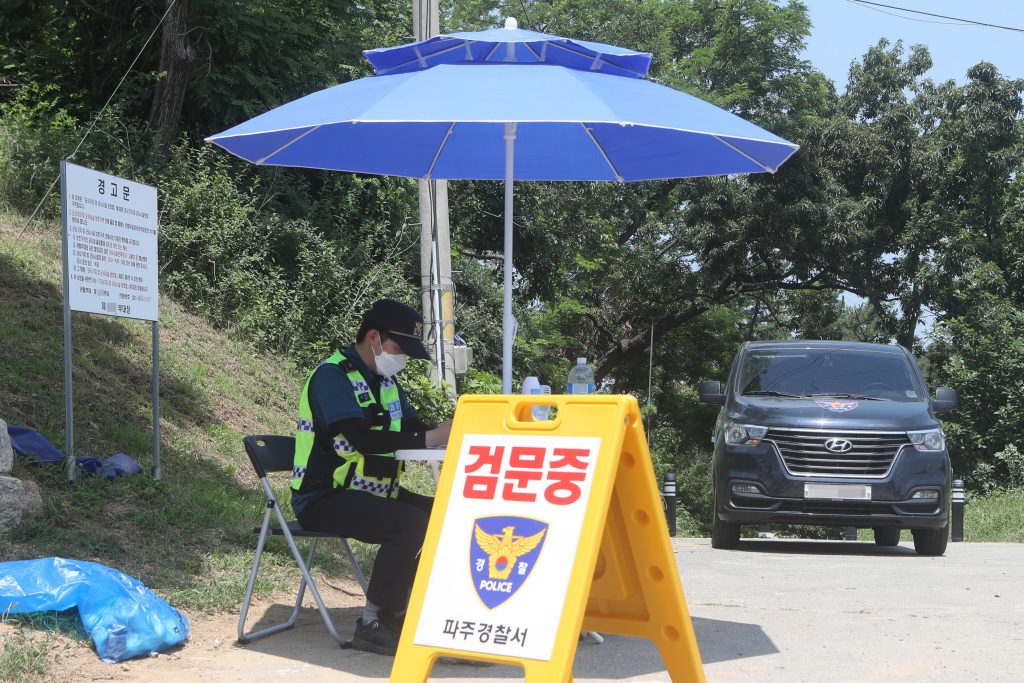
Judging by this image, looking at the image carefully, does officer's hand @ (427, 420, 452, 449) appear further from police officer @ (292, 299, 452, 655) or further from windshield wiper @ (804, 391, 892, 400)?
windshield wiper @ (804, 391, 892, 400)

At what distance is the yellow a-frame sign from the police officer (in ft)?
4.16

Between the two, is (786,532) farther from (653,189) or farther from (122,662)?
(122,662)

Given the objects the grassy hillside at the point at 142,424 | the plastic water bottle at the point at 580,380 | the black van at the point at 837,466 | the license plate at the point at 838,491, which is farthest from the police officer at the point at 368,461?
the license plate at the point at 838,491

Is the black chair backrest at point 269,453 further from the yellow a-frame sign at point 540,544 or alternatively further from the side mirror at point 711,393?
the side mirror at point 711,393

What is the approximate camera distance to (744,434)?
34.3 ft

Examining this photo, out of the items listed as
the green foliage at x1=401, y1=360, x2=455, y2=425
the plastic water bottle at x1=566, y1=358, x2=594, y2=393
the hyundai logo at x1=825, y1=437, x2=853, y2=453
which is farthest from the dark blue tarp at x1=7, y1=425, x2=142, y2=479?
the hyundai logo at x1=825, y1=437, x2=853, y2=453

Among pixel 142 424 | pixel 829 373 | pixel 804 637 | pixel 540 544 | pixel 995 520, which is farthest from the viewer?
pixel 995 520

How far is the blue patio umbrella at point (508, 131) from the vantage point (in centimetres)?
524

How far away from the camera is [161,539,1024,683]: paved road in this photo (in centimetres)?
538

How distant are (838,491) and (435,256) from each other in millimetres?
4622

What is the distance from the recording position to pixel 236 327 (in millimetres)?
14602

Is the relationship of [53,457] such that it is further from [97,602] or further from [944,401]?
[944,401]

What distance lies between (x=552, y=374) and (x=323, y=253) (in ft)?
41.2

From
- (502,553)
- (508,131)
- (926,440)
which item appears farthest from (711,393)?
(502,553)
